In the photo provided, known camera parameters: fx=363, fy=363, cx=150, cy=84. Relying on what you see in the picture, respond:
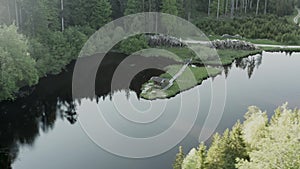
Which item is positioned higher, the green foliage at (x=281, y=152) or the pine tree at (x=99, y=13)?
the pine tree at (x=99, y=13)

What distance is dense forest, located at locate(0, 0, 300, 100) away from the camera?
118ft

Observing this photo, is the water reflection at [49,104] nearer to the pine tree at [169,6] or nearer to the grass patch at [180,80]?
the grass patch at [180,80]

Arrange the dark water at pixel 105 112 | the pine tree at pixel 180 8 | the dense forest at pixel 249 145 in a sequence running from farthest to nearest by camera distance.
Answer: the pine tree at pixel 180 8 → the dark water at pixel 105 112 → the dense forest at pixel 249 145

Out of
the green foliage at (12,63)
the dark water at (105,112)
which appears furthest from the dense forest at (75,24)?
the dark water at (105,112)

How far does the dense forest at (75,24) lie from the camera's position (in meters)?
36.1

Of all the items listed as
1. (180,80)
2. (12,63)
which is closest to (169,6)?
(180,80)

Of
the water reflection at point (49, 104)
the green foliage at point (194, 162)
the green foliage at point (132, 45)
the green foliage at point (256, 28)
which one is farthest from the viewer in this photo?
the green foliage at point (256, 28)

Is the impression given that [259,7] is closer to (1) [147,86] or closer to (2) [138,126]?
(1) [147,86]

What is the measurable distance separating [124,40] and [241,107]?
2539 centimetres

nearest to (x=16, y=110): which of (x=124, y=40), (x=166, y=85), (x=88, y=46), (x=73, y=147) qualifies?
(x=73, y=147)

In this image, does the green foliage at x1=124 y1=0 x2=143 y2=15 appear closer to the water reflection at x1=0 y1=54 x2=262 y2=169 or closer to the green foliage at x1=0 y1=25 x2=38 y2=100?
the water reflection at x1=0 y1=54 x2=262 y2=169

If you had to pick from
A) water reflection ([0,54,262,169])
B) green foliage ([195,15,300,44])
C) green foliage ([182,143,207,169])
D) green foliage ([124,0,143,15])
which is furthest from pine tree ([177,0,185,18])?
green foliage ([182,143,207,169])

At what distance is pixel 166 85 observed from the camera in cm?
4131

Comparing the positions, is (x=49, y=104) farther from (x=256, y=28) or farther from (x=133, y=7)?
(x=256, y=28)
